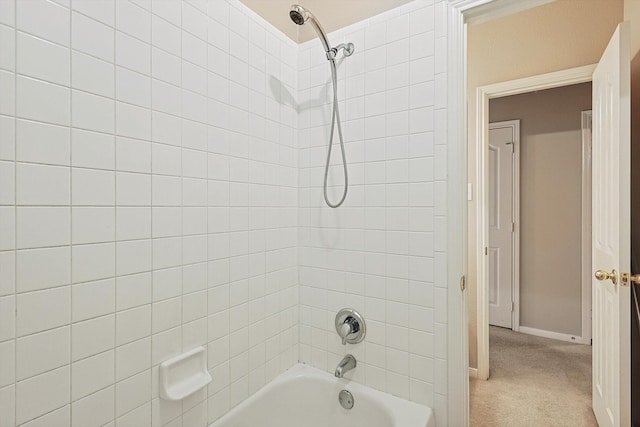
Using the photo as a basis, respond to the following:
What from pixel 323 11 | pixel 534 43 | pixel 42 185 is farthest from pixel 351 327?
pixel 534 43

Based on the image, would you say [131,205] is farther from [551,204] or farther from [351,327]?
[551,204]

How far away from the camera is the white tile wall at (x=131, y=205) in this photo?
784mm

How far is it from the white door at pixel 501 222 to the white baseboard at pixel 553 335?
157 millimetres

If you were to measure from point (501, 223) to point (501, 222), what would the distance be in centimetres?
1

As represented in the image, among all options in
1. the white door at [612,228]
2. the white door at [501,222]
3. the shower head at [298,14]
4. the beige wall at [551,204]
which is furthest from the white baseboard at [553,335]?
the shower head at [298,14]

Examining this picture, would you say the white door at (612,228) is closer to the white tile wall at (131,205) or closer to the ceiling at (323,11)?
the ceiling at (323,11)

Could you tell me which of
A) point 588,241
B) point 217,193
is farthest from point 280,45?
point 588,241

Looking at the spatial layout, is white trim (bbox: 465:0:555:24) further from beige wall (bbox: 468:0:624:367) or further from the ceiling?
beige wall (bbox: 468:0:624:367)

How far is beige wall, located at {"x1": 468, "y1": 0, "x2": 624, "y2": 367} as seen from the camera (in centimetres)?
214

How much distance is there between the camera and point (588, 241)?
319cm

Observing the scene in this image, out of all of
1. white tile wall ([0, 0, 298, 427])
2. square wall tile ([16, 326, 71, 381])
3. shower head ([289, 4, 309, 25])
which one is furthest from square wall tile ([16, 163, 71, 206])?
shower head ([289, 4, 309, 25])

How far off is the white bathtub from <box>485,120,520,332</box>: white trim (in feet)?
9.03

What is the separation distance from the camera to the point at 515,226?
3541mm

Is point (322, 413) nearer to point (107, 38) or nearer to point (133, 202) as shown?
point (133, 202)
